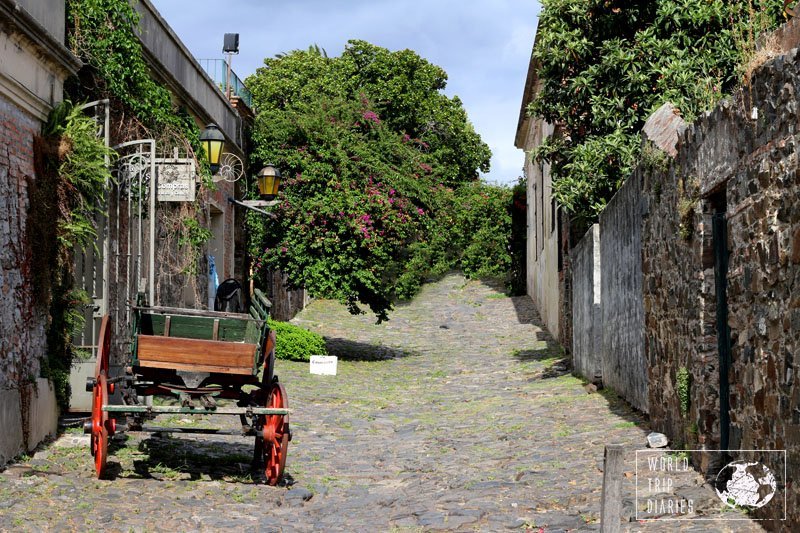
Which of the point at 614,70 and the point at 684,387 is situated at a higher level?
the point at 614,70

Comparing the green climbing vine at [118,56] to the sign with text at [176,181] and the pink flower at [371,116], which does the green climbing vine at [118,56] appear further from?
the pink flower at [371,116]

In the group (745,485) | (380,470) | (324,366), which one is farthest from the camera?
(324,366)

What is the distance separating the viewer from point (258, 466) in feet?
31.9

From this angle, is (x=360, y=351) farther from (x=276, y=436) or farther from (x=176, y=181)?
(x=276, y=436)

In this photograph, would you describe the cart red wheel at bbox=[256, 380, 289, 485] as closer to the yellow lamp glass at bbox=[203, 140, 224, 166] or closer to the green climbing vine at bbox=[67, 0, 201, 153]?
the green climbing vine at bbox=[67, 0, 201, 153]

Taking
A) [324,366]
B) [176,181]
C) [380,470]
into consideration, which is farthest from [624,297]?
[324,366]

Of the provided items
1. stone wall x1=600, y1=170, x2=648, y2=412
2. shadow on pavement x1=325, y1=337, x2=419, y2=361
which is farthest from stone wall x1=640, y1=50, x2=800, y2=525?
shadow on pavement x1=325, y1=337, x2=419, y2=361

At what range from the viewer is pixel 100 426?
853 centimetres

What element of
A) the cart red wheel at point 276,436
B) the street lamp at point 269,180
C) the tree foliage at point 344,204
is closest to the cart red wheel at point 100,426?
the cart red wheel at point 276,436

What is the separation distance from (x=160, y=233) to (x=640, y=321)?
7.13 metres

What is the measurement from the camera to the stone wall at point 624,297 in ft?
36.2

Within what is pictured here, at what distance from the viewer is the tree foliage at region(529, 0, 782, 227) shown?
1469 centimetres

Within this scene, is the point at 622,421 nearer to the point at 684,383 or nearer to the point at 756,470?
the point at 684,383

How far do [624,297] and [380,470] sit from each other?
3.96 m
